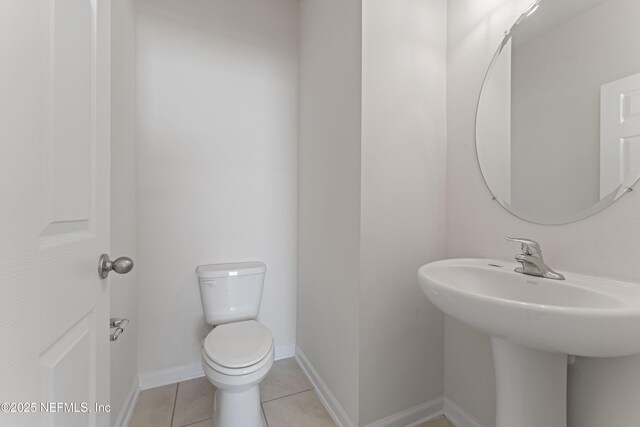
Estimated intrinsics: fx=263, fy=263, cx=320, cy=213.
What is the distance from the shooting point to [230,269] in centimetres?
158

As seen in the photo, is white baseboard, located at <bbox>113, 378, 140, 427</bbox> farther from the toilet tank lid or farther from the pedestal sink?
the pedestal sink

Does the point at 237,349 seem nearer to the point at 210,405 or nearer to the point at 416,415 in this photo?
the point at 210,405

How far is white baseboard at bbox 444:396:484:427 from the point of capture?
4.02 feet

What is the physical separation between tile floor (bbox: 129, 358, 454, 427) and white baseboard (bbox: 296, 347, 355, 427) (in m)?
0.03

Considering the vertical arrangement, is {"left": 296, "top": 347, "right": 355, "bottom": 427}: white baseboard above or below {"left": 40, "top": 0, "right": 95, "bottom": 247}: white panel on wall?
below

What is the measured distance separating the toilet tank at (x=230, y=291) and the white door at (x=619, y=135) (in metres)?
1.61

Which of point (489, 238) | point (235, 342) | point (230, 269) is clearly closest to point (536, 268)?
point (489, 238)

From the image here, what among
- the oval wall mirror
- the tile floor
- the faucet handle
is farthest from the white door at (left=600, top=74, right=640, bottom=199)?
the tile floor

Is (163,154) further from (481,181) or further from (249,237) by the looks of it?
(481,181)

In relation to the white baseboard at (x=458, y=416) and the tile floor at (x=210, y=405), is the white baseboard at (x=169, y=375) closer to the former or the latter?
the tile floor at (x=210, y=405)

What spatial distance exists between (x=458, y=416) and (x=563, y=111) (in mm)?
1428

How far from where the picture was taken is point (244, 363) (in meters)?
1.12

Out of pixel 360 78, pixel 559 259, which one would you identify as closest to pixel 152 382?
pixel 360 78

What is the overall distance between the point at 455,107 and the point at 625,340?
3.62 feet
